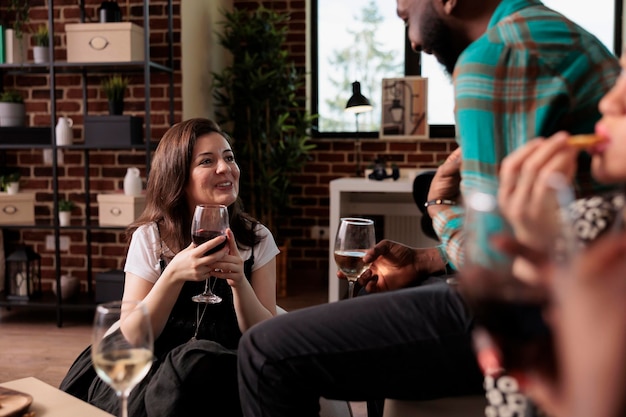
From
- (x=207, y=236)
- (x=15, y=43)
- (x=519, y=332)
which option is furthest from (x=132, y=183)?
(x=519, y=332)

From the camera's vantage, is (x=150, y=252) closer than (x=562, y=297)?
No

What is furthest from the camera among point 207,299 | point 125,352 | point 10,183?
point 10,183

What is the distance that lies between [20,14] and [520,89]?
3779 mm

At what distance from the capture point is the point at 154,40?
13.0 ft

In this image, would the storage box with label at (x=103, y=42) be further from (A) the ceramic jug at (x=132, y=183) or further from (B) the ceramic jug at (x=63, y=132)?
(A) the ceramic jug at (x=132, y=183)

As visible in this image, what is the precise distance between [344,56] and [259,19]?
0.86 m

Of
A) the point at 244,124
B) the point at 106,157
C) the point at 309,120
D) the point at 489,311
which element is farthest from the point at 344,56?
the point at 489,311

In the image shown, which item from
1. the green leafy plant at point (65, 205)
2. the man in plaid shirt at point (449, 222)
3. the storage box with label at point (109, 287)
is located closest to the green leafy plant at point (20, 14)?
the green leafy plant at point (65, 205)

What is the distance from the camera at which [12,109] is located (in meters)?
3.75

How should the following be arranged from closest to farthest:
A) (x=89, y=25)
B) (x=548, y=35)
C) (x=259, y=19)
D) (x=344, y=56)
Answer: (x=548, y=35), (x=89, y=25), (x=259, y=19), (x=344, y=56)

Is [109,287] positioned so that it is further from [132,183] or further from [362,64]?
[362,64]

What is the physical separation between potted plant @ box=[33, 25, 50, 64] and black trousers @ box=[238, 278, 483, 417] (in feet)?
10.2

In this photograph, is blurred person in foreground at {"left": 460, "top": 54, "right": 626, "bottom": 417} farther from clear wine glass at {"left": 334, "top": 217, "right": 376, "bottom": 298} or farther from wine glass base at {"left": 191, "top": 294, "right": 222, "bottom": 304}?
wine glass base at {"left": 191, "top": 294, "right": 222, "bottom": 304}

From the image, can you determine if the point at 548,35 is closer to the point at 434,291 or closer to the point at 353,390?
the point at 434,291
